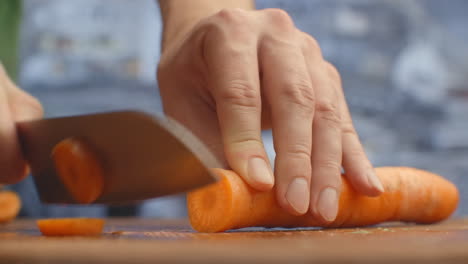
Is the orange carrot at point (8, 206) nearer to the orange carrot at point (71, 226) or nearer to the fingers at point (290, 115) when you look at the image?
the orange carrot at point (71, 226)

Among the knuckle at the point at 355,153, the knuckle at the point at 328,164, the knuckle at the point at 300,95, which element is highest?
the knuckle at the point at 300,95

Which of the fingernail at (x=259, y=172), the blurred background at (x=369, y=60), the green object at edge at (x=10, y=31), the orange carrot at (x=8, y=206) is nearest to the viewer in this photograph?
the fingernail at (x=259, y=172)

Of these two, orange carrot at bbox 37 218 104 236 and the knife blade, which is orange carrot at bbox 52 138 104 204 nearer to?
the knife blade

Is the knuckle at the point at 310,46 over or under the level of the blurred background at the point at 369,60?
over

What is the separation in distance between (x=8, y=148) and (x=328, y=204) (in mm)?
851

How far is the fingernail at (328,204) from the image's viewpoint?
1.31 meters

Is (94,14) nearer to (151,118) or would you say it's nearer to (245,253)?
(151,118)

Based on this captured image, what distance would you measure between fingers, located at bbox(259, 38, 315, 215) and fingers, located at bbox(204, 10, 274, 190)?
4 cm

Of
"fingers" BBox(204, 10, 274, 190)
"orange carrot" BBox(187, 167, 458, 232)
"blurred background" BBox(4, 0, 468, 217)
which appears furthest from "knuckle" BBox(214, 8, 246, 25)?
"blurred background" BBox(4, 0, 468, 217)

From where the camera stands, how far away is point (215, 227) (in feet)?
4.17

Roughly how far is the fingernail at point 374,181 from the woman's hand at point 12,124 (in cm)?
98

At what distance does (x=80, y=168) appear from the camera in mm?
1268

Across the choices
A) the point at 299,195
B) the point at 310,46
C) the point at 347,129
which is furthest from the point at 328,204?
the point at 310,46

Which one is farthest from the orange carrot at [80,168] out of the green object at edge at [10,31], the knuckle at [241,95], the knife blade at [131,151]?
the green object at edge at [10,31]
